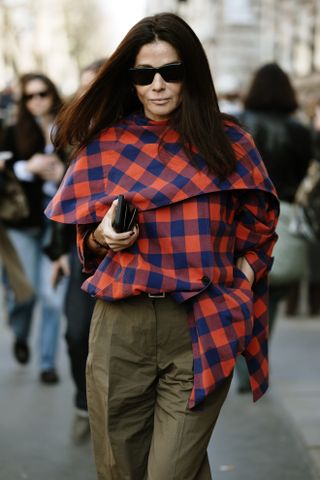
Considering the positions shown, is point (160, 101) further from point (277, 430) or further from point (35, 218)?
point (35, 218)

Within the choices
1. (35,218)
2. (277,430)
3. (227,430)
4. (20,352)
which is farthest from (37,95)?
(277,430)

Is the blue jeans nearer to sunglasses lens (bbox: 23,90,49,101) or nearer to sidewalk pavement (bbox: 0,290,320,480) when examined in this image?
sidewalk pavement (bbox: 0,290,320,480)

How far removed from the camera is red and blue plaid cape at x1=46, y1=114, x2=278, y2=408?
2.78 m

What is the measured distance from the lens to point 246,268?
2.98 m

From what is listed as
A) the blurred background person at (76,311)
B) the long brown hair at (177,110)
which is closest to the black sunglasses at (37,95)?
the blurred background person at (76,311)

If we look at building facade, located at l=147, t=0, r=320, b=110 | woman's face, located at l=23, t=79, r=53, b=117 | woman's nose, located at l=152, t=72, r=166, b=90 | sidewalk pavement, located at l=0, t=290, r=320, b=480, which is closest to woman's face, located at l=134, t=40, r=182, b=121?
woman's nose, located at l=152, t=72, r=166, b=90

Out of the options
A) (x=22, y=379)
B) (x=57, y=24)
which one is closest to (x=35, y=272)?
(x=22, y=379)

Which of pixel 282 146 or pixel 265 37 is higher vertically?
pixel 282 146

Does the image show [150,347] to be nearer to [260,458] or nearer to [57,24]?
[260,458]

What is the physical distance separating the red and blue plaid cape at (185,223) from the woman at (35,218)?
291cm

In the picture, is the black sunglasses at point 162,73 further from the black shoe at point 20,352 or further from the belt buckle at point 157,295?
the black shoe at point 20,352

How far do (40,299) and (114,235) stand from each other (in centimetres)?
355

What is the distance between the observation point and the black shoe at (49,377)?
590cm

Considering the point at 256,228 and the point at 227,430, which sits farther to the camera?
the point at 227,430
